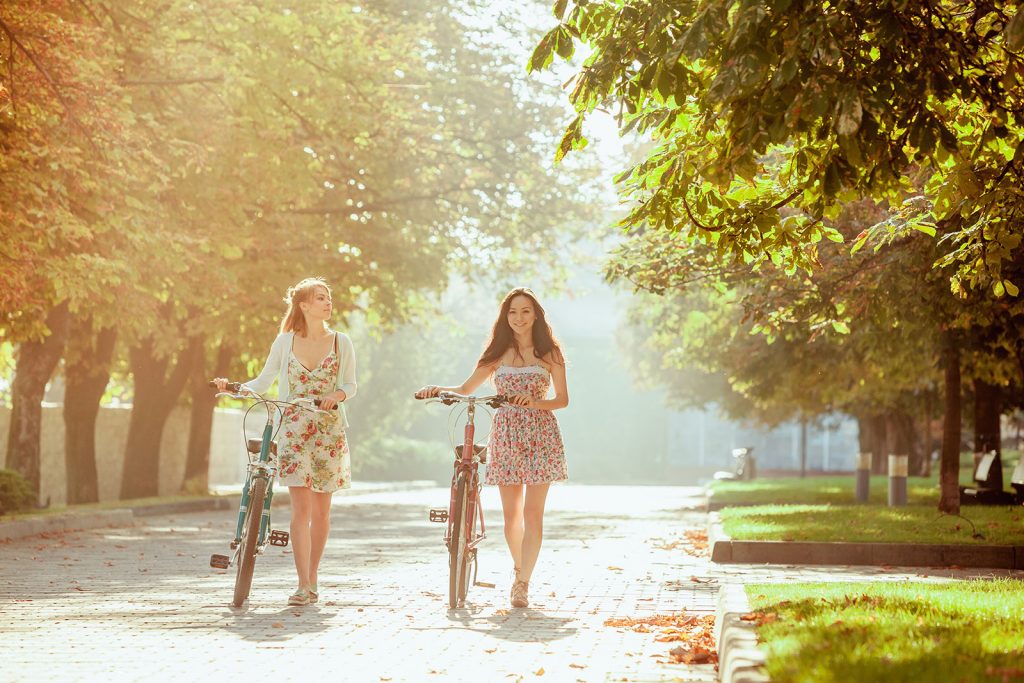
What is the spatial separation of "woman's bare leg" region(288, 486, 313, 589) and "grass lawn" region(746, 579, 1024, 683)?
9.41 feet

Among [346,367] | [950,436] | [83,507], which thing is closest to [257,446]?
[346,367]

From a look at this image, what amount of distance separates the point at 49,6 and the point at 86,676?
33.1 feet

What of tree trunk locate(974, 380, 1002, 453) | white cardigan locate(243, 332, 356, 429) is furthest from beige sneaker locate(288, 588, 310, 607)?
tree trunk locate(974, 380, 1002, 453)

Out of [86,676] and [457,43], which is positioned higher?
[457,43]

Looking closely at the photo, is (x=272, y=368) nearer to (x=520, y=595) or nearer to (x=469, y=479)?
(x=469, y=479)

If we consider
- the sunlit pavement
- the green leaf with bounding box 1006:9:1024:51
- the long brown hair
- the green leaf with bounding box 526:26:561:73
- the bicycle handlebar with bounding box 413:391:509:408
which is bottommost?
the sunlit pavement

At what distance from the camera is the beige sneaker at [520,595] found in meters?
9.63

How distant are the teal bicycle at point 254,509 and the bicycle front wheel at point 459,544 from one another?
1.04 m

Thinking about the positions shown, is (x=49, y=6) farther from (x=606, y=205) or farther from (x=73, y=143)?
(x=606, y=205)

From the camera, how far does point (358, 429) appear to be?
53.4 metres

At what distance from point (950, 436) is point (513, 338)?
1053 centimetres

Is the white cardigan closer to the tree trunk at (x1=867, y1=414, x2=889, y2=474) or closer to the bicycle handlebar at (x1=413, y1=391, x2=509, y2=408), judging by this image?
the bicycle handlebar at (x1=413, y1=391, x2=509, y2=408)

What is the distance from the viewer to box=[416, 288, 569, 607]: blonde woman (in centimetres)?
960

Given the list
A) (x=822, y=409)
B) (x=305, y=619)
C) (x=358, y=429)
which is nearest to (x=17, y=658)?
(x=305, y=619)
